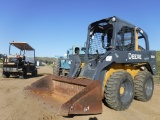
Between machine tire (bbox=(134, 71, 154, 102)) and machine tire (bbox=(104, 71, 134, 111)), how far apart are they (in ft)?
2.38

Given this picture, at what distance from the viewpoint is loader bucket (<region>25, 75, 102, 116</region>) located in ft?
16.4

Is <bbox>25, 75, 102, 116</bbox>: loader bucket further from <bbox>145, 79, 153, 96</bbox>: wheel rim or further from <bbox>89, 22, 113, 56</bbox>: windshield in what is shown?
<bbox>145, 79, 153, 96</bbox>: wheel rim

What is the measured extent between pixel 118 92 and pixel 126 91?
2.45ft

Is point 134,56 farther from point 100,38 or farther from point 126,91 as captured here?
point 100,38

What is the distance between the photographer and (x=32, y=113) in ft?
18.4

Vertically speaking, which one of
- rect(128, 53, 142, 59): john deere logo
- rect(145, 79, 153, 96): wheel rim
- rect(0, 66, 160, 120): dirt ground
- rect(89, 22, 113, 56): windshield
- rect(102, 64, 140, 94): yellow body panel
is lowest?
rect(0, 66, 160, 120): dirt ground

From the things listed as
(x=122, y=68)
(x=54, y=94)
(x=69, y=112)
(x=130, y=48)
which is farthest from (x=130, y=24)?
(x=69, y=112)

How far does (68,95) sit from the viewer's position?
21.9ft

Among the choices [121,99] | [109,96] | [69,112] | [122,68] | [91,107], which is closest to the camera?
[69,112]

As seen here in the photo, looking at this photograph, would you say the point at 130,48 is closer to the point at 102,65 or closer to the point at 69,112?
the point at 102,65

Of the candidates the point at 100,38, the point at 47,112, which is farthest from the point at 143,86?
the point at 47,112

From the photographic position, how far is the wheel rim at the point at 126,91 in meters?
6.56

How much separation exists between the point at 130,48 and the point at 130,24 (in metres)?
0.75

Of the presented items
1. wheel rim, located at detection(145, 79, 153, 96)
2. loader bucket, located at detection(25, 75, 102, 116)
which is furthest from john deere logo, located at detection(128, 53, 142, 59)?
loader bucket, located at detection(25, 75, 102, 116)
